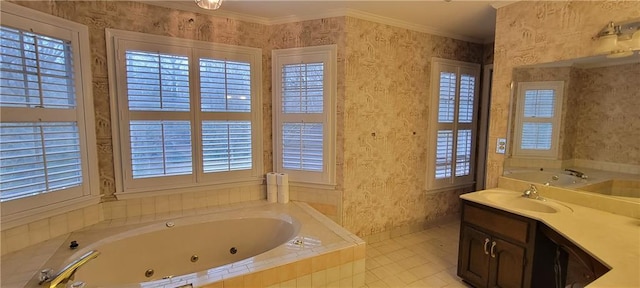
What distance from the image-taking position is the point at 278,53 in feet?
9.84

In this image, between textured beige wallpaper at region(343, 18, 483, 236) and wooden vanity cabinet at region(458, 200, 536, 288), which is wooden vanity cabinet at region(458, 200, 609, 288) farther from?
textured beige wallpaper at region(343, 18, 483, 236)

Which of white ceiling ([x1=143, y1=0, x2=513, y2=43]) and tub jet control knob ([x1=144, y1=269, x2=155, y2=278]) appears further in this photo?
white ceiling ([x1=143, y1=0, x2=513, y2=43])

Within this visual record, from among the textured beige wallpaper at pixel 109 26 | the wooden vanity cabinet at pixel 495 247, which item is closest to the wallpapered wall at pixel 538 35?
the wooden vanity cabinet at pixel 495 247

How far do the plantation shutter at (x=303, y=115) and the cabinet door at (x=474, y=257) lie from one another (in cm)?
145

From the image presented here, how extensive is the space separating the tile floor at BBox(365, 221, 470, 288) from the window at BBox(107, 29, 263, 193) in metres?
1.52

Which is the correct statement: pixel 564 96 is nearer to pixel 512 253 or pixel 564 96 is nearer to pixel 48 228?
pixel 512 253

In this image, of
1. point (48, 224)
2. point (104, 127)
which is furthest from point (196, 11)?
point (48, 224)

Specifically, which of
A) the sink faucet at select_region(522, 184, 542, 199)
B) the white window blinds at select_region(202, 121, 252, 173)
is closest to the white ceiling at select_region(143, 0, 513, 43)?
the white window blinds at select_region(202, 121, 252, 173)

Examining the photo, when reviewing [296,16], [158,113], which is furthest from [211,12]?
[158,113]

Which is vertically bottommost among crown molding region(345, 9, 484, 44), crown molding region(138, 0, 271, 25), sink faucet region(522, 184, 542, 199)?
sink faucet region(522, 184, 542, 199)

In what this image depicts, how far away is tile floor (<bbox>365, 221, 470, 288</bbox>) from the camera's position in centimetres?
250

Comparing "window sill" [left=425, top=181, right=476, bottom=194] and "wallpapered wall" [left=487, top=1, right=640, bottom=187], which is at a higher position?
"wallpapered wall" [left=487, top=1, right=640, bottom=187]

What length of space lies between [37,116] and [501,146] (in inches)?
143

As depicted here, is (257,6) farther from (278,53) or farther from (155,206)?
(155,206)
